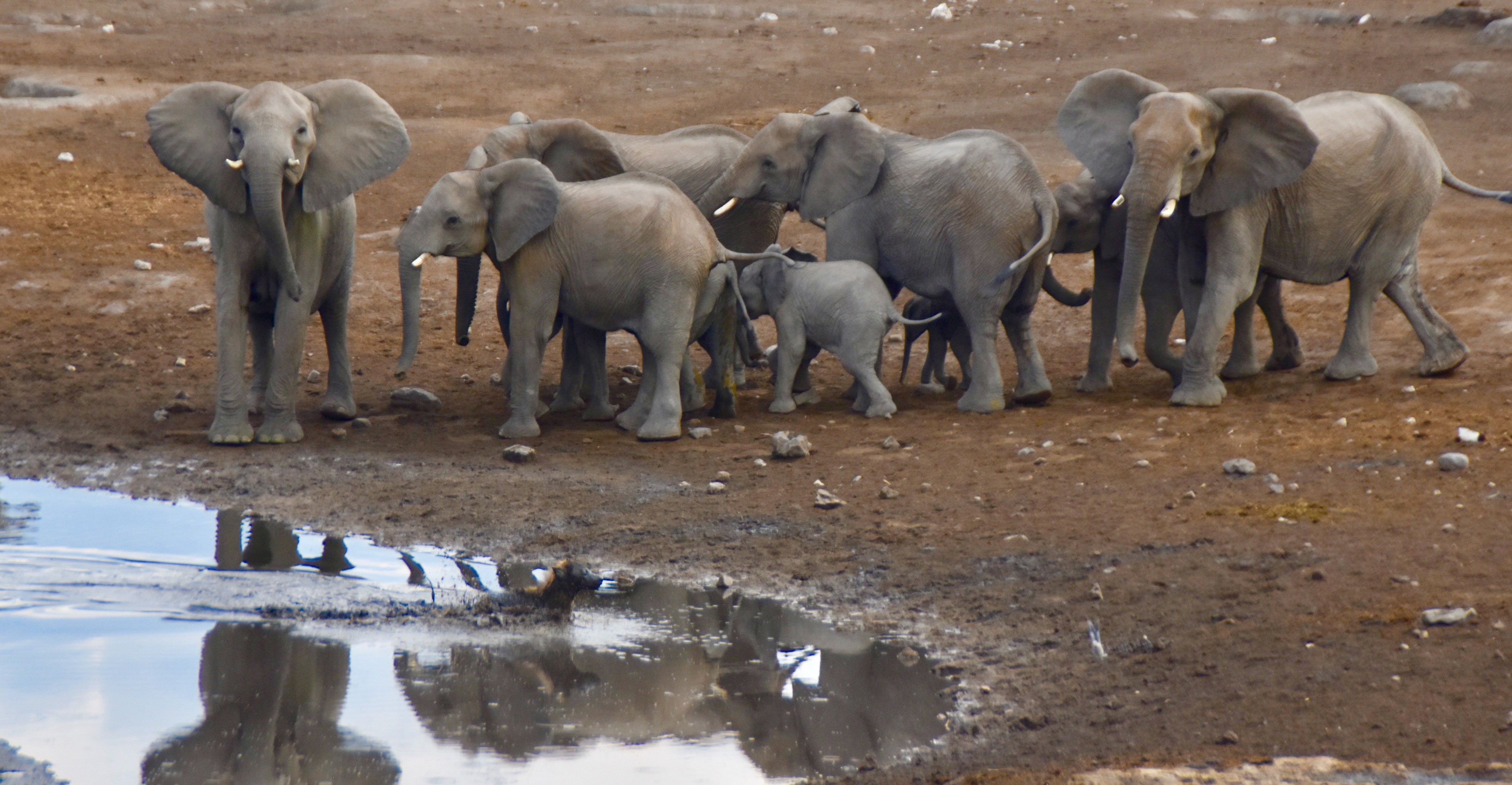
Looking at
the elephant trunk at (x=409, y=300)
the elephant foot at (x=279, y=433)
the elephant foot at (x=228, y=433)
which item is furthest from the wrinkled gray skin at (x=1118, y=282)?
the elephant foot at (x=228, y=433)

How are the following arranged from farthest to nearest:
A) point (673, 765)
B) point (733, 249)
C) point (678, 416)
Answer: point (733, 249)
point (678, 416)
point (673, 765)

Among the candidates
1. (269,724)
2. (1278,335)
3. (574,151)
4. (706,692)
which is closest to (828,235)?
(574,151)

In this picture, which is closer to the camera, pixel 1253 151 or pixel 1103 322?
pixel 1253 151

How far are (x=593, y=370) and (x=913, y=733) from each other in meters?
5.24

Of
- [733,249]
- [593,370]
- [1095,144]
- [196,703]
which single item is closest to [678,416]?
[593,370]

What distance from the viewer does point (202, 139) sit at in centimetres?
859

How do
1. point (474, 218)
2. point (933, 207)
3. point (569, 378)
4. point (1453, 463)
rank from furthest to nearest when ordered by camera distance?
1. point (569, 378)
2. point (933, 207)
3. point (474, 218)
4. point (1453, 463)

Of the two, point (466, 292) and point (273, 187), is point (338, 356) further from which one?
point (273, 187)

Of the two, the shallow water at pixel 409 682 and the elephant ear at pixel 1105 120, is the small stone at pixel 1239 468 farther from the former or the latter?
the elephant ear at pixel 1105 120

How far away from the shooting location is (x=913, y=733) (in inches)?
189

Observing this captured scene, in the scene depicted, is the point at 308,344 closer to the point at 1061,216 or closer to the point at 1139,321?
the point at 1061,216

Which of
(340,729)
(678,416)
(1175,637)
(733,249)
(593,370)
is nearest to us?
Answer: (340,729)

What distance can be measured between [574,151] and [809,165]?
1.65 metres

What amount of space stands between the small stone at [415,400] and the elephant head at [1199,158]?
14.8 ft
